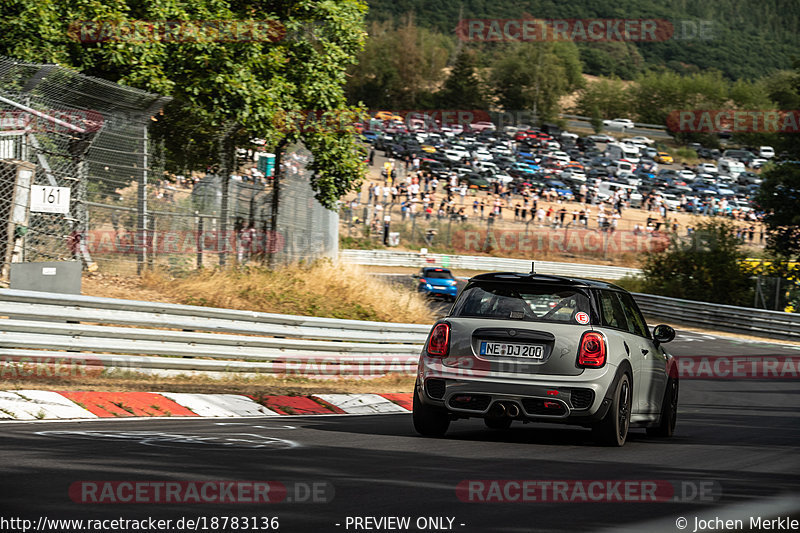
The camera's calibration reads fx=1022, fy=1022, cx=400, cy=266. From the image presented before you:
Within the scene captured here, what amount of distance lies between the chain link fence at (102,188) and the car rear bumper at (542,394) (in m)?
6.73

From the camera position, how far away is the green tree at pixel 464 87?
145 m

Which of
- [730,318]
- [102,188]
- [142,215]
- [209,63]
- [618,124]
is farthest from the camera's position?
[618,124]

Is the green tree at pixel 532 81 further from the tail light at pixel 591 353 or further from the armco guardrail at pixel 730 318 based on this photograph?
the tail light at pixel 591 353

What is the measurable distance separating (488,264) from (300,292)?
3886 cm

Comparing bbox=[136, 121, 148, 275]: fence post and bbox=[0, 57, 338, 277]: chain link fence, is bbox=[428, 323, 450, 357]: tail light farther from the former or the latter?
bbox=[136, 121, 148, 275]: fence post

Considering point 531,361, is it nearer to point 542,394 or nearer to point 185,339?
point 542,394

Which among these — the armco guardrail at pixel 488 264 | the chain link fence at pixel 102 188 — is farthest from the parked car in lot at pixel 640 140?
the chain link fence at pixel 102 188

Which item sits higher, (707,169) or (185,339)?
(707,169)

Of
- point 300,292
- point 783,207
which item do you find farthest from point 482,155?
point 300,292

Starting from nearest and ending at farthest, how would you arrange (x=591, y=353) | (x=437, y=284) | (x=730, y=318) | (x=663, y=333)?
(x=591, y=353) → (x=663, y=333) → (x=730, y=318) → (x=437, y=284)

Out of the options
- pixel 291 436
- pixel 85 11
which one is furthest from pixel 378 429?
pixel 85 11

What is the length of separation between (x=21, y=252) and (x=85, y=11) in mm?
6798

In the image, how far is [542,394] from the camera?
830cm

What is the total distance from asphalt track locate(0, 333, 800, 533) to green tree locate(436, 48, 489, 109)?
136845mm
